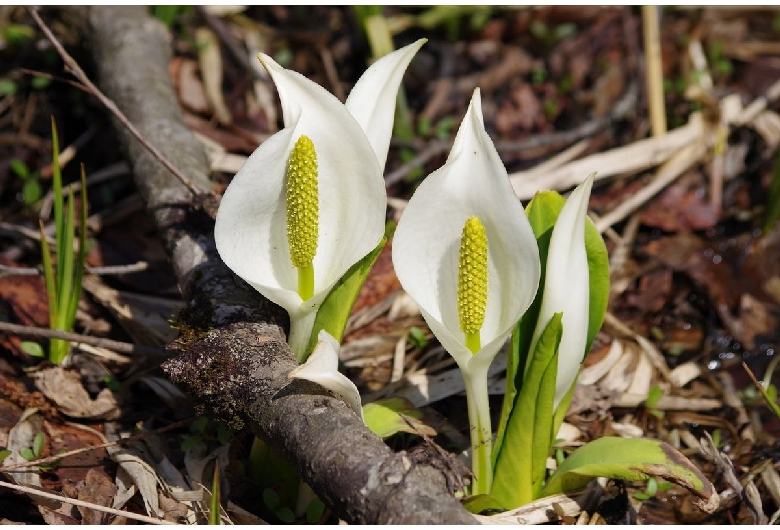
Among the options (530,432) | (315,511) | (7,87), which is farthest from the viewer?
(7,87)

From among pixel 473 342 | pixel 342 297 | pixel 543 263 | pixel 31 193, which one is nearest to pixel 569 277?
pixel 543 263

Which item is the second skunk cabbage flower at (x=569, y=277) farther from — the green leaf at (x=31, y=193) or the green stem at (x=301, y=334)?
the green leaf at (x=31, y=193)

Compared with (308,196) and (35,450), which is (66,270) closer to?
(35,450)

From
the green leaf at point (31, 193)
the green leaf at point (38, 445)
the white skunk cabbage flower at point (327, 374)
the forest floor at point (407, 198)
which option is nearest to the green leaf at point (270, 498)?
the forest floor at point (407, 198)

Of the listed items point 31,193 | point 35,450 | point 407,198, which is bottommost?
point 407,198

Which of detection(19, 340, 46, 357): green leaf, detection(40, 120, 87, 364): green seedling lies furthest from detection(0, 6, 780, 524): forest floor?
detection(40, 120, 87, 364): green seedling

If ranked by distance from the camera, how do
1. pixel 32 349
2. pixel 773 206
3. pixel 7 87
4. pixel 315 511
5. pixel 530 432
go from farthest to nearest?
pixel 7 87, pixel 773 206, pixel 32 349, pixel 315 511, pixel 530 432
